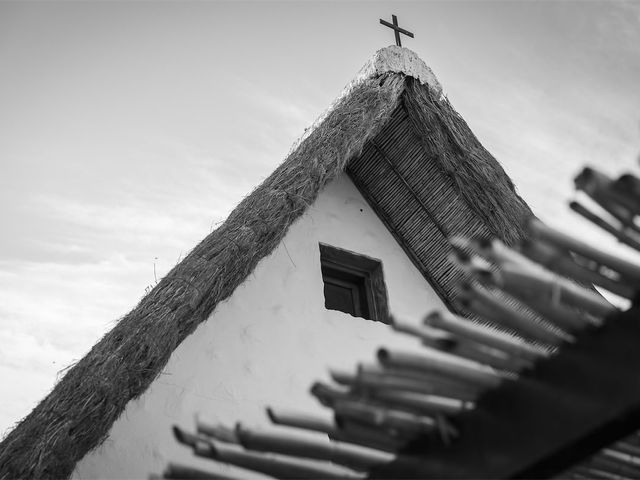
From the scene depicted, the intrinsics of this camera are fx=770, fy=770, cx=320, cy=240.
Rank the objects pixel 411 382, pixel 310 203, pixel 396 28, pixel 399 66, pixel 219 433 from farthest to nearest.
Answer: pixel 396 28 → pixel 399 66 → pixel 310 203 → pixel 219 433 → pixel 411 382

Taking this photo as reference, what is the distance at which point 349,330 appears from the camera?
142 inches

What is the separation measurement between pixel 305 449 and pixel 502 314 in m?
0.55

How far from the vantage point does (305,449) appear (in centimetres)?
165

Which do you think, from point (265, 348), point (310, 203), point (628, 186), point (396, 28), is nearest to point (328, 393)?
point (628, 186)

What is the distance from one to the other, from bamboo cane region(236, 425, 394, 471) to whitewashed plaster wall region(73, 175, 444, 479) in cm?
114

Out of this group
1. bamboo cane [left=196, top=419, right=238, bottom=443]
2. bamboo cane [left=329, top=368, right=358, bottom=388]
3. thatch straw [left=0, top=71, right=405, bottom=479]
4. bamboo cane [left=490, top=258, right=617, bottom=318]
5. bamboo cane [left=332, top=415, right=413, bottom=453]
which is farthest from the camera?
thatch straw [left=0, top=71, right=405, bottom=479]

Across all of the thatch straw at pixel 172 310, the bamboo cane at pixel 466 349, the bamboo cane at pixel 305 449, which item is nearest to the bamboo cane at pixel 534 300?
the bamboo cane at pixel 466 349

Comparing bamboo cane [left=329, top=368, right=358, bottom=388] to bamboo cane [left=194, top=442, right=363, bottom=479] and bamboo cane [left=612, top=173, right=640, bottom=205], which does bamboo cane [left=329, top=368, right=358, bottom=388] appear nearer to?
bamboo cane [left=194, top=442, right=363, bottom=479]

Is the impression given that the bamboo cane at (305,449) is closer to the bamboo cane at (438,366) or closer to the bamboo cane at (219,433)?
the bamboo cane at (219,433)

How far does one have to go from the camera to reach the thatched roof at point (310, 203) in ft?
8.50

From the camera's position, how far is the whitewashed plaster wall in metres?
2.91

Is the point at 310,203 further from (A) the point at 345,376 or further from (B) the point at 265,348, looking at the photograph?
(A) the point at 345,376

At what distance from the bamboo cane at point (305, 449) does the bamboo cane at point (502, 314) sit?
0.46 m

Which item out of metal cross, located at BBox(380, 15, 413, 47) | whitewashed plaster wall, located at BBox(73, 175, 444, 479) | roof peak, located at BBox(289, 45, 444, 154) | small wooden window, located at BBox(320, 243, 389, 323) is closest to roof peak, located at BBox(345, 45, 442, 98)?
roof peak, located at BBox(289, 45, 444, 154)
